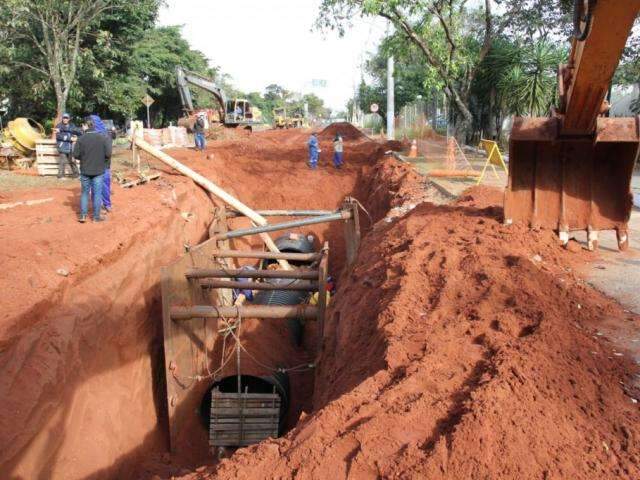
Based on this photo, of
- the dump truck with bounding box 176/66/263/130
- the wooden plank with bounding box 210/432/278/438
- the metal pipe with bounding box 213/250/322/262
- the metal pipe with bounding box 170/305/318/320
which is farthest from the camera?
the dump truck with bounding box 176/66/263/130

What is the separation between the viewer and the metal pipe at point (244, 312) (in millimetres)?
7891

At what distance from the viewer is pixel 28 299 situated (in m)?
5.85

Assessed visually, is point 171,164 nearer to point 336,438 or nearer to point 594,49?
point 594,49

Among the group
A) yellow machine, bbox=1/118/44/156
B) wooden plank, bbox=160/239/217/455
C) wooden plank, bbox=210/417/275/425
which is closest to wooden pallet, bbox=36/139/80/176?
yellow machine, bbox=1/118/44/156

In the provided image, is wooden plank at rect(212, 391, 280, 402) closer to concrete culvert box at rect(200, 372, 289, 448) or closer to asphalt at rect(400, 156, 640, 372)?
concrete culvert box at rect(200, 372, 289, 448)

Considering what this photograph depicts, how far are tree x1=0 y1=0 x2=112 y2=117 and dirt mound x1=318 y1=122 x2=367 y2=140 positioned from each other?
13592 mm

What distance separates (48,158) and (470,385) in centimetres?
1483

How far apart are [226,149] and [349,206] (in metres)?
10.6

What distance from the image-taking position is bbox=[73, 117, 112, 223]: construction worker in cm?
864

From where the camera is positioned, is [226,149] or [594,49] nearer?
[594,49]

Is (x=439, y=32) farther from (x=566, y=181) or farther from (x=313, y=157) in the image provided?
(x=566, y=181)

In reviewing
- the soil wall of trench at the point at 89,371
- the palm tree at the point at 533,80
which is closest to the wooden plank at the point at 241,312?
the soil wall of trench at the point at 89,371

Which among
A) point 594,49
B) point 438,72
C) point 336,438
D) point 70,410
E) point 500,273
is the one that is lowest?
point 70,410

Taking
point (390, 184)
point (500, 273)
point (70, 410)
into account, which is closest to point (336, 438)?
point (500, 273)
